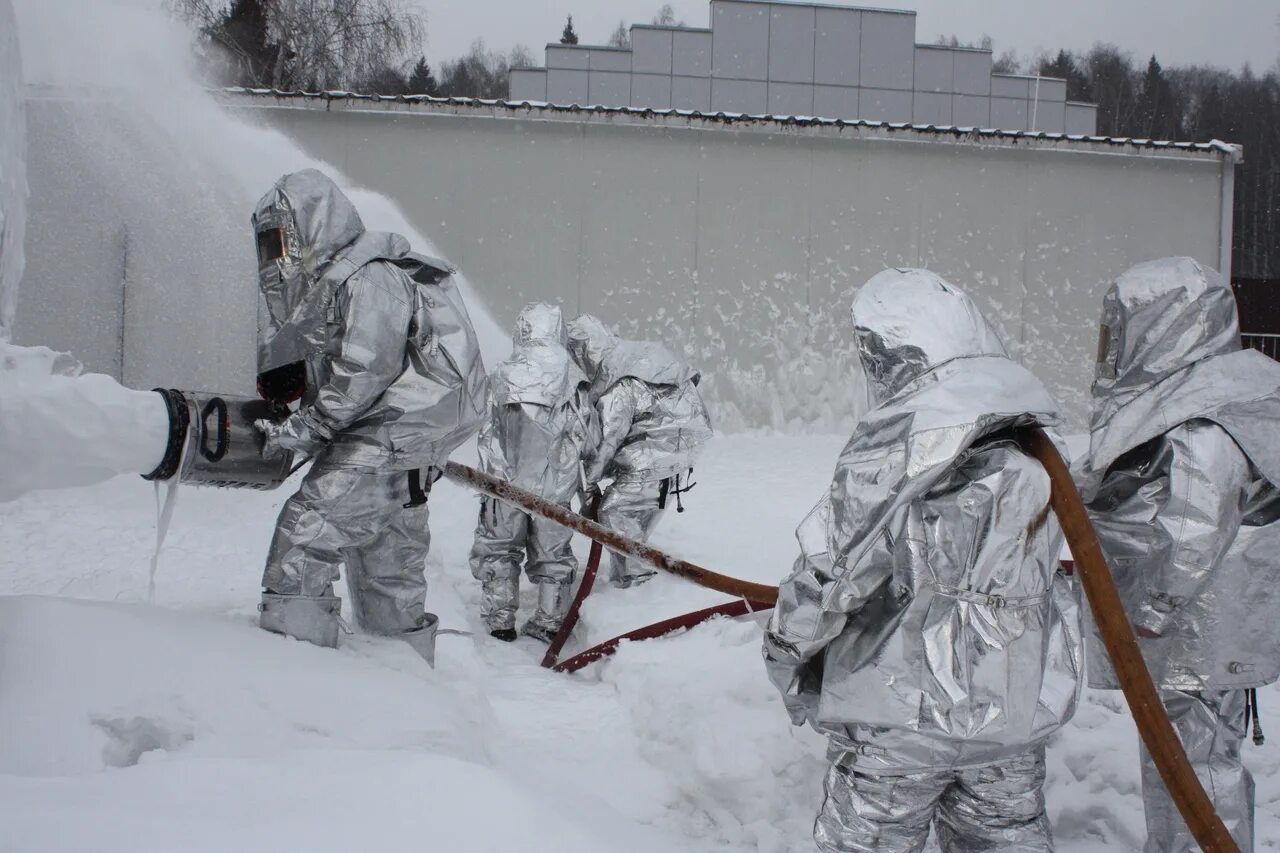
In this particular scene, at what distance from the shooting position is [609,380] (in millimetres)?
6773

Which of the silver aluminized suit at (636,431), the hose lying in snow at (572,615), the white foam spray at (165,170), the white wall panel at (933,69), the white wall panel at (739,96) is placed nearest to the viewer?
the hose lying in snow at (572,615)

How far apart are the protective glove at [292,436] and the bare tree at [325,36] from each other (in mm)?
15204

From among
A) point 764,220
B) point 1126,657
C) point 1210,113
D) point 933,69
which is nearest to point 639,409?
point 764,220

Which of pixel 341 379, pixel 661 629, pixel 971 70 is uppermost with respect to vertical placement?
pixel 971 70

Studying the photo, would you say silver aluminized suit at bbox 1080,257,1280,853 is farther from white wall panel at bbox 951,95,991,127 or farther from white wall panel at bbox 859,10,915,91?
white wall panel at bbox 951,95,991,127

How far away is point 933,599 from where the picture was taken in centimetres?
233

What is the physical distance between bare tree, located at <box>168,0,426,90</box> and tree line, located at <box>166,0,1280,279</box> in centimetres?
2

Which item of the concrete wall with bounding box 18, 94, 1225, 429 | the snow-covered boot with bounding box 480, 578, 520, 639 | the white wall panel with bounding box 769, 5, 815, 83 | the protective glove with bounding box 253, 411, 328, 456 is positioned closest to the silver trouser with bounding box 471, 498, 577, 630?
the snow-covered boot with bounding box 480, 578, 520, 639

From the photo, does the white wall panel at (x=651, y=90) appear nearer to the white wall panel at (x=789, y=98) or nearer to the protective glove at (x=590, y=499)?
the white wall panel at (x=789, y=98)

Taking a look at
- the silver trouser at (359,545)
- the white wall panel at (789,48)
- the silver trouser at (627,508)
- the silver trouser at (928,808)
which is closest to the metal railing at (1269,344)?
the white wall panel at (789,48)

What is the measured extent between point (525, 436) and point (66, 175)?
18.1 ft

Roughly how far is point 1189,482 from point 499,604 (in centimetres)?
393

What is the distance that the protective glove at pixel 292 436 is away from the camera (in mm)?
3740

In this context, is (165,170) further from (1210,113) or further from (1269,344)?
(1210,113)
